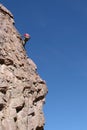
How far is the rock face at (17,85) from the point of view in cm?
3944

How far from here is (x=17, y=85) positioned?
41594 millimetres

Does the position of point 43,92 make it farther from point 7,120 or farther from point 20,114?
point 7,120

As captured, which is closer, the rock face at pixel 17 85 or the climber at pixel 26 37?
the rock face at pixel 17 85

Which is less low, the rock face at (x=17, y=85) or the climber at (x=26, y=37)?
the climber at (x=26, y=37)

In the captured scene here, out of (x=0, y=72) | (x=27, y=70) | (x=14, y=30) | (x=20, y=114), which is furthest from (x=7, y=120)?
(x=14, y=30)

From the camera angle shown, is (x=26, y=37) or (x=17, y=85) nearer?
(x=17, y=85)

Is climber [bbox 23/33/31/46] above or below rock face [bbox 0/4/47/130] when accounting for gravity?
above

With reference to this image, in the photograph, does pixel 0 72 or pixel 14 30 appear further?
pixel 14 30

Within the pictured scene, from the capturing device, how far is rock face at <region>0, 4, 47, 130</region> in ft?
129

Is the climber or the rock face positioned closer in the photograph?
the rock face

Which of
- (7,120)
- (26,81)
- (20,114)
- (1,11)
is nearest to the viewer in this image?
(7,120)

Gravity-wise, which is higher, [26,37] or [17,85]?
[26,37]

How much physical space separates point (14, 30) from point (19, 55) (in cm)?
427

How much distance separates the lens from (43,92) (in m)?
47.5
